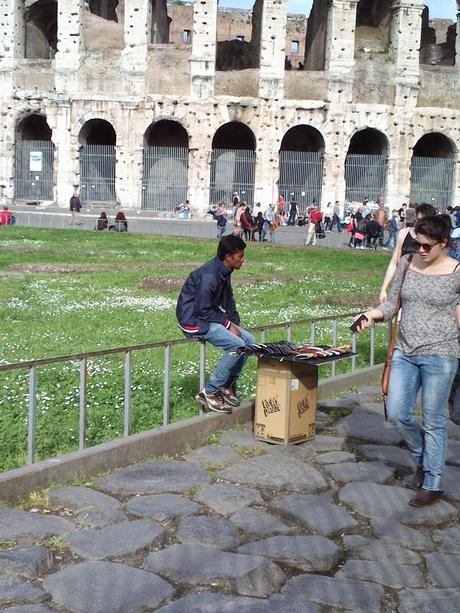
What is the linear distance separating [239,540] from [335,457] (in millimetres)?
1804

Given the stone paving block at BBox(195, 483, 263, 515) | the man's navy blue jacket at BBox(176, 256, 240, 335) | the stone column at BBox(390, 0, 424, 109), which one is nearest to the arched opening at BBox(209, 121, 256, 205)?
the stone column at BBox(390, 0, 424, 109)

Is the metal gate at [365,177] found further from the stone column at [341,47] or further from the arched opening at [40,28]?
the arched opening at [40,28]

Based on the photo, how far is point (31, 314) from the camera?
12.3m

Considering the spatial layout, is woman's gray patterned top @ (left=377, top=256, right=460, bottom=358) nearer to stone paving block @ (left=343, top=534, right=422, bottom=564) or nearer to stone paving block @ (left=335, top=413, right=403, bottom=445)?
stone paving block @ (left=343, top=534, right=422, bottom=564)

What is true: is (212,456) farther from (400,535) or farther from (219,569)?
(219,569)

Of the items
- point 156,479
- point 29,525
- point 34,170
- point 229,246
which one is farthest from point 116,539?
point 34,170

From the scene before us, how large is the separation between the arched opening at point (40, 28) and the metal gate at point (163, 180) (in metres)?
7.77

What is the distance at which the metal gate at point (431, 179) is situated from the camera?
3962 centimetres

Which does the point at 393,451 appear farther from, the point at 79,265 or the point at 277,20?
the point at 277,20

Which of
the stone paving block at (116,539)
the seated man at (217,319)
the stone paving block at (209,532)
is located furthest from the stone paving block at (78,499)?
the seated man at (217,319)

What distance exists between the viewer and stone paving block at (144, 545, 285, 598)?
4.06 m

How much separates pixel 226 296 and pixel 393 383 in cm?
199

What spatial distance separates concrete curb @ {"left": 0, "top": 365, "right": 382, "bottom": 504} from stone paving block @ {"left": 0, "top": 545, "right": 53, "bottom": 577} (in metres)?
0.74

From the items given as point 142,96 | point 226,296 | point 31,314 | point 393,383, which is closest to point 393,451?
point 393,383
